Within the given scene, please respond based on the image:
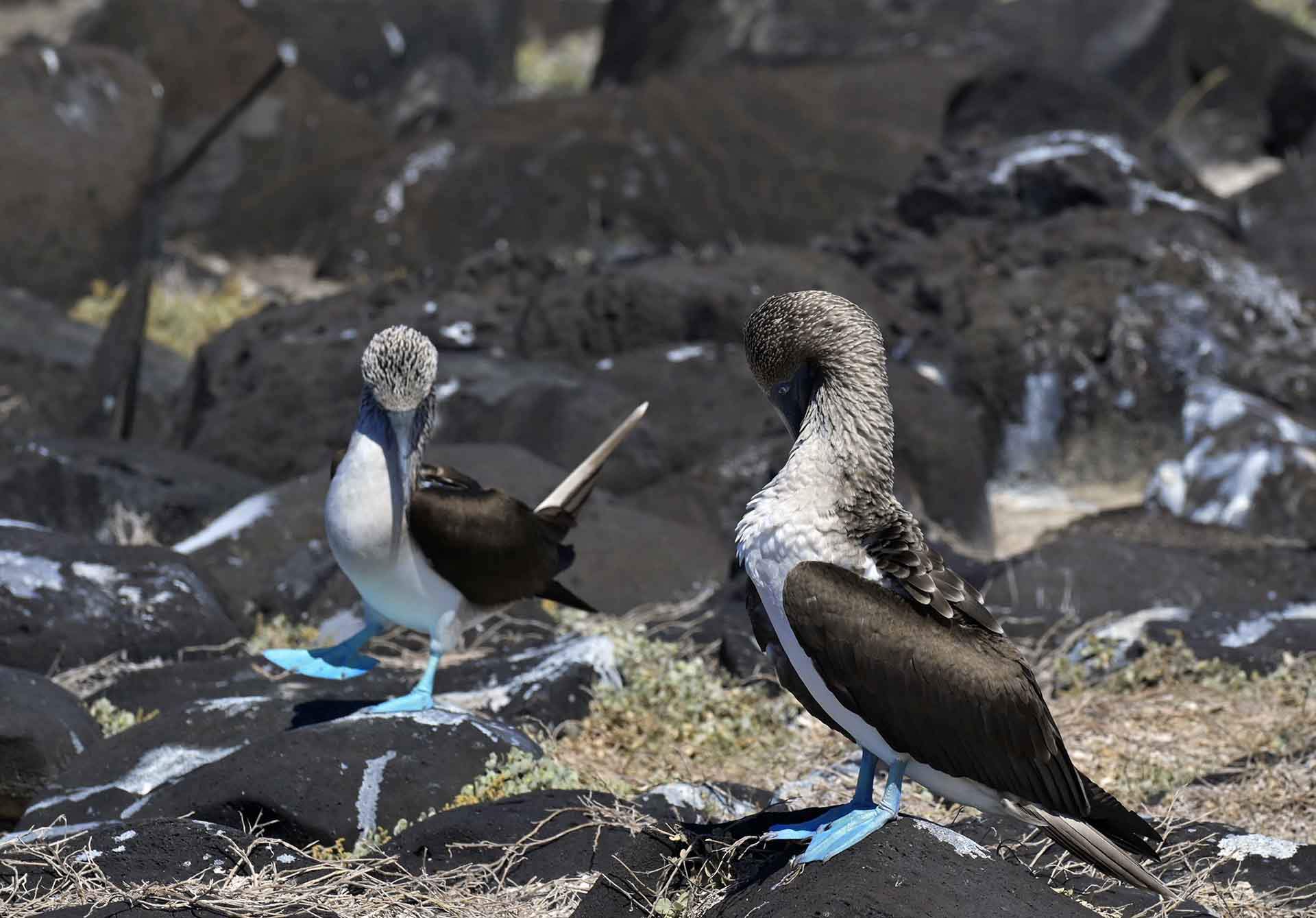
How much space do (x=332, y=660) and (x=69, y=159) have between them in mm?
10897

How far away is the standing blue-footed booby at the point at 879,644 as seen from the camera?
11.5 feet

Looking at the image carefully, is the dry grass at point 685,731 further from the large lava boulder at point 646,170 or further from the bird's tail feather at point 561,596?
the large lava boulder at point 646,170

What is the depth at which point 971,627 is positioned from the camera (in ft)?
12.0

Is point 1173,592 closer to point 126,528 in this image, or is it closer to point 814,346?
point 814,346

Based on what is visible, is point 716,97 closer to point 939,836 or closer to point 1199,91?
point 1199,91

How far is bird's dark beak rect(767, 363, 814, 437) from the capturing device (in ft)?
12.5

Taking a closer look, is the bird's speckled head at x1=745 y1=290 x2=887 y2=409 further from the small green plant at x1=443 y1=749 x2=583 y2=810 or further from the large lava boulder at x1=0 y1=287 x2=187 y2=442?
the large lava boulder at x1=0 y1=287 x2=187 y2=442

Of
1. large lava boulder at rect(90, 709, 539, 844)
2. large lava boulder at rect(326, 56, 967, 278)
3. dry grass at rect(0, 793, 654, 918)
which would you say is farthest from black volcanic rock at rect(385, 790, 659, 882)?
large lava boulder at rect(326, 56, 967, 278)

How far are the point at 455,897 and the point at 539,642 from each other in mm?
2993

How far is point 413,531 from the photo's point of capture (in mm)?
5066

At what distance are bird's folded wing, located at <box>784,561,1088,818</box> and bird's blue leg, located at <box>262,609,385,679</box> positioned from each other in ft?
7.27

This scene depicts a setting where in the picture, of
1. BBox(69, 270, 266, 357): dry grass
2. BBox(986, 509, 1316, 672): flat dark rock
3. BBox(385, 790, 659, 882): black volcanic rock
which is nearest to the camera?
BBox(385, 790, 659, 882): black volcanic rock

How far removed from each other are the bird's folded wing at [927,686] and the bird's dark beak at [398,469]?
180 cm

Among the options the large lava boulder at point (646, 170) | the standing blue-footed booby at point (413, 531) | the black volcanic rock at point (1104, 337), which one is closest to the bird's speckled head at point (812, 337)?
the standing blue-footed booby at point (413, 531)
